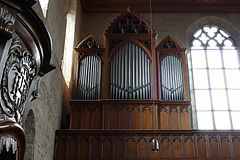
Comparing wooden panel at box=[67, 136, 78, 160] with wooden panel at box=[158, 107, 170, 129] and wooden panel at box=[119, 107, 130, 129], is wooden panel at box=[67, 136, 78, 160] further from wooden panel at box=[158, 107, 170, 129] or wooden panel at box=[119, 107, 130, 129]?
wooden panel at box=[158, 107, 170, 129]

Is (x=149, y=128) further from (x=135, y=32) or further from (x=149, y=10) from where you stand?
(x=149, y=10)

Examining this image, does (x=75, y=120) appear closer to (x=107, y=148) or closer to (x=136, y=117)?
(x=107, y=148)

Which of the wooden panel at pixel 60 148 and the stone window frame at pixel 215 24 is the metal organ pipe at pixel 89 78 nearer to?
the wooden panel at pixel 60 148

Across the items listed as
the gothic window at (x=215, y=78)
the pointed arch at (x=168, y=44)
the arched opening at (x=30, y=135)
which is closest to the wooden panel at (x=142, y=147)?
the arched opening at (x=30, y=135)

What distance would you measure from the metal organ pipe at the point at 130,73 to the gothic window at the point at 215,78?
2.39 m

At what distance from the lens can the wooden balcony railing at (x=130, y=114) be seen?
959cm

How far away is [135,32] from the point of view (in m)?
11.2

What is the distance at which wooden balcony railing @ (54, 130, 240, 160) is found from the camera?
8.85m

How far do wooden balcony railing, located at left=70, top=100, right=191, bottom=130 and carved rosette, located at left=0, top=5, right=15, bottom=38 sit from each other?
6.92 metres

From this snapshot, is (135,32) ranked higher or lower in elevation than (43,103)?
higher

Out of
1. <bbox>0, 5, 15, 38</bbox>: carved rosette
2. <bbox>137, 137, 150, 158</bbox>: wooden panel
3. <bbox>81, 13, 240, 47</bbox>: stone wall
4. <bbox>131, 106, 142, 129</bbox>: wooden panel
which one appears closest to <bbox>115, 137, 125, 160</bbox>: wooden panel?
<bbox>137, 137, 150, 158</bbox>: wooden panel

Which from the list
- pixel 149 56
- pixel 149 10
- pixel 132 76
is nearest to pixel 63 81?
pixel 132 76

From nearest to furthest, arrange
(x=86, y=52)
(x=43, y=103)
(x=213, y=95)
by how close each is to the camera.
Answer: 1. (x=43, y=103)
2. (x=86, y=52)
3. (x=213, y=95)

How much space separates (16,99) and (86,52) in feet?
26.4
